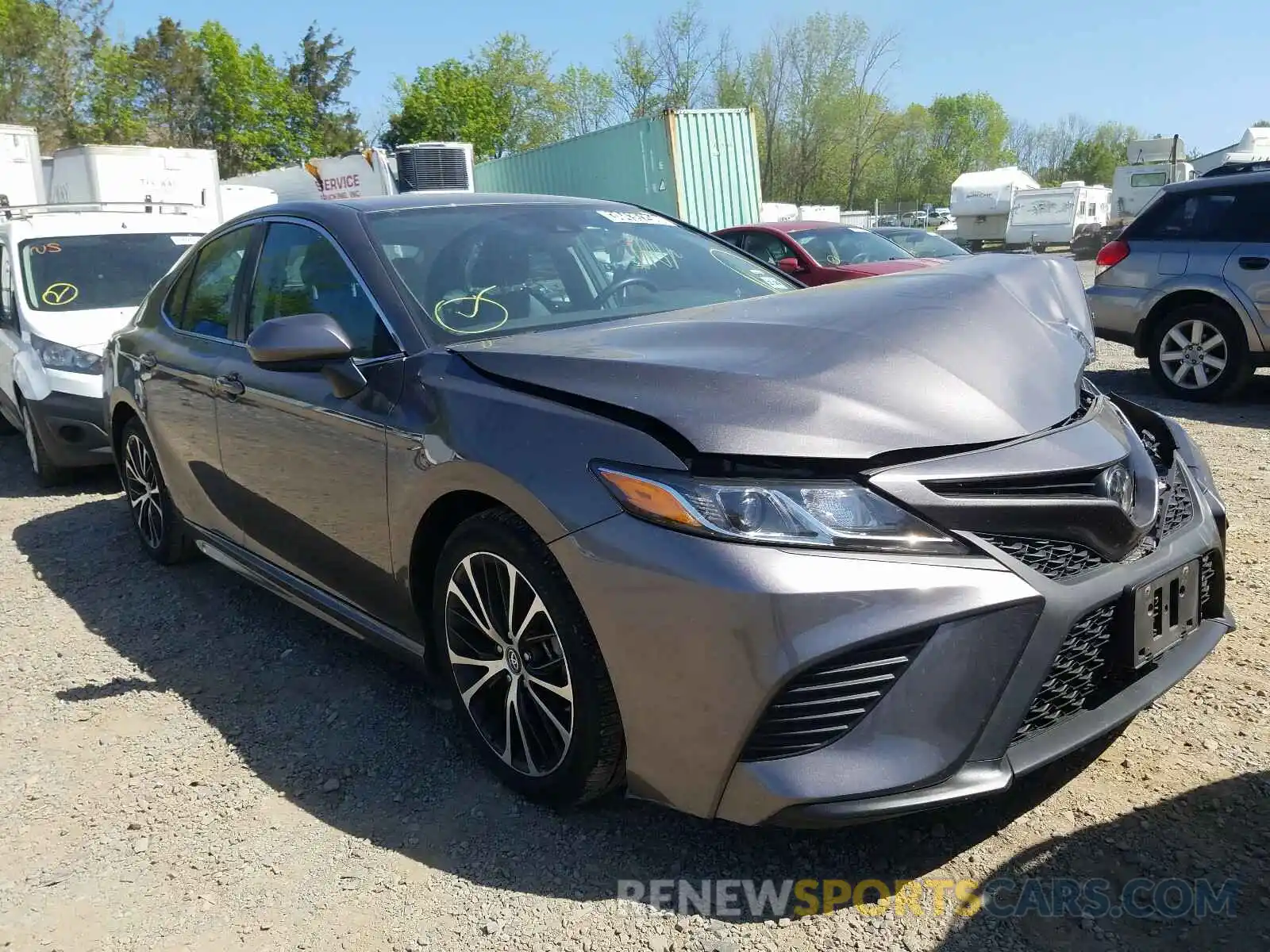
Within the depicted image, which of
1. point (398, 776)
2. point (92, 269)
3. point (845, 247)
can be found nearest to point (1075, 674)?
point (398, 776)

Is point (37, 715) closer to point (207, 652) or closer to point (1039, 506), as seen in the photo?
point (207, 652)

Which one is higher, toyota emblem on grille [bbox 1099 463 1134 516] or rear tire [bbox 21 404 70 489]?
toyota emblem on grille [bbox 1099 463 1134 516]

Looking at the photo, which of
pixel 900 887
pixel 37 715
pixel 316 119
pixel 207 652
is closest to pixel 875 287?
pixel 900 887

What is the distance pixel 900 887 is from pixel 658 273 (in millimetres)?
2053

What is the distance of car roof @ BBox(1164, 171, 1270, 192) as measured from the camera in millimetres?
6941

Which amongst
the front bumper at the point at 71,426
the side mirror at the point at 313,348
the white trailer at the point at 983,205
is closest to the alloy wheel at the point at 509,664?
the side mirror at the point at 313,348

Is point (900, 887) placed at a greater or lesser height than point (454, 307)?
lesser

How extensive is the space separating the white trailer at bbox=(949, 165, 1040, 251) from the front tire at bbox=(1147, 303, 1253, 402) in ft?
94.5

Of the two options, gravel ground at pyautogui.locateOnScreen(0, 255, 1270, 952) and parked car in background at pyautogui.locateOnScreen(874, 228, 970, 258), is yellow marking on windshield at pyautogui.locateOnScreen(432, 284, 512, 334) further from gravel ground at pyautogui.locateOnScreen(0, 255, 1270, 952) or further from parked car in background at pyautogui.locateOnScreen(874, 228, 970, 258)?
parked car in background at pyautogui.locateOnScreen(874, 228, 970, 258)

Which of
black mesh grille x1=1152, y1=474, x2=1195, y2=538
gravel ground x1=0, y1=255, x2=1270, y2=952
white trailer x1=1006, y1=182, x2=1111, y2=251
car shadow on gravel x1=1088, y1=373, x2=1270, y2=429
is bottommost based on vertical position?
gravel ground x1=0, y1=255, x2=1270, y2=952

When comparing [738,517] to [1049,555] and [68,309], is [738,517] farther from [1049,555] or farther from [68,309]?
[68,309]

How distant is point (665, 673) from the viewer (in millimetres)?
2006

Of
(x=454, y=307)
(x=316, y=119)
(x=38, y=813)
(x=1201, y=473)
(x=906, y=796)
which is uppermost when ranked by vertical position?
(x=316, y=119)

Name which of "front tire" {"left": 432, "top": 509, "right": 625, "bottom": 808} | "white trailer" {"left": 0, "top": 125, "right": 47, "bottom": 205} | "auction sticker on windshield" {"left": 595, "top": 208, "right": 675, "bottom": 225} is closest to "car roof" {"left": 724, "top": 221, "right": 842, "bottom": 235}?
"auction sticker on windshield" {"left": 595, "top": 208, "right": 675, "bottom": 225}
